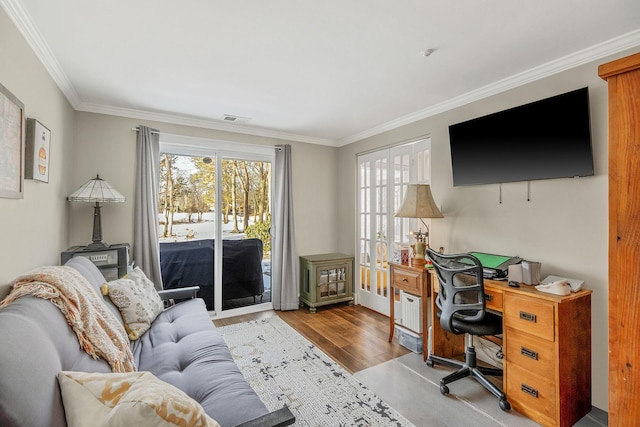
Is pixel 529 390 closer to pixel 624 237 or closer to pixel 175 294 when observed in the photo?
pixel 624 237

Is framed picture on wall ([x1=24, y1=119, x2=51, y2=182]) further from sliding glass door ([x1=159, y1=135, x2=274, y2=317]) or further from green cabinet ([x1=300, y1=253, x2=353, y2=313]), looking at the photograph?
green cabinet ([x1=300, y1=253, x2=353, y2=313])

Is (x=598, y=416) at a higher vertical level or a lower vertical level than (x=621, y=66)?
lower

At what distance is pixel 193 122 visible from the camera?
11.6ft

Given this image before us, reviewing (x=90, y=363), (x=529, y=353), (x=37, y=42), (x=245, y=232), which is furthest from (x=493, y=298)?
(x=37, y=42)

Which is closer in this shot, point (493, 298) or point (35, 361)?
point (35, 361)

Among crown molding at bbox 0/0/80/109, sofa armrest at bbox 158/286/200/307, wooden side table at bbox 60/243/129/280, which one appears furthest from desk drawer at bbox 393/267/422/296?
crown molding at bbox 0/0/80/109

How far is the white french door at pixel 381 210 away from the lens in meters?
3.50

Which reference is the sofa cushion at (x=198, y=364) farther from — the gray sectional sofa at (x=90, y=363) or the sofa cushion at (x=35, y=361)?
the sofa cushion at (x=35, y=361)

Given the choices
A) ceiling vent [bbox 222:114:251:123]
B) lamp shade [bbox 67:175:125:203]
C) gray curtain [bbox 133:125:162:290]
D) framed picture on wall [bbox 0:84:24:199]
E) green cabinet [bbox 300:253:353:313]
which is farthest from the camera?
green cabinet [bbox 300:253:353:313]

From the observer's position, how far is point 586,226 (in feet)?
6.83

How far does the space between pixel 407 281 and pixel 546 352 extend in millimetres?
1197

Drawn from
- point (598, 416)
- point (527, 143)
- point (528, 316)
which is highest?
point (527, 143)

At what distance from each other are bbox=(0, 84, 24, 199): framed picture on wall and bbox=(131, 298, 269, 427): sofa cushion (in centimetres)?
116

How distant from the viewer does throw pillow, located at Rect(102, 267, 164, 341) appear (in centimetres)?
209
